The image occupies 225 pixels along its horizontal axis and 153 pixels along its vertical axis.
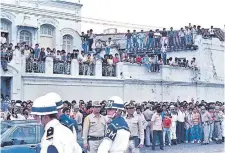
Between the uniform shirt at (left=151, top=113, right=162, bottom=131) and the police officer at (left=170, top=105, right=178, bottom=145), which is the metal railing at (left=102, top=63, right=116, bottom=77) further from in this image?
the uniform shirt at (left=151, top=113, right=162, bottom=131)

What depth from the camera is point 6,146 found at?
37.4 ft

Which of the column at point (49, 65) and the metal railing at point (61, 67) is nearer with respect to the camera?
the column at point (49, 65)

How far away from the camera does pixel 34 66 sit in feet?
77.8

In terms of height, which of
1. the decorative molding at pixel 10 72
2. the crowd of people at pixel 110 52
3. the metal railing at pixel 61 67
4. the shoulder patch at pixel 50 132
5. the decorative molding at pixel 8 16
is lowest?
the shoulder patch at pixel 50 132

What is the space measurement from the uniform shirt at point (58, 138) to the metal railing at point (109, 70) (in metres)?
21.7

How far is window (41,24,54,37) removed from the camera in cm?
3192

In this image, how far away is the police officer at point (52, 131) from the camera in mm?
5402

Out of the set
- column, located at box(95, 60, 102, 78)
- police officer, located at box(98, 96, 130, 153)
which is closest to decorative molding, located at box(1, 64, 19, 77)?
column, located at box(95, 60, 102, 78)

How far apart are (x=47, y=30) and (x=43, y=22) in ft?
3.05

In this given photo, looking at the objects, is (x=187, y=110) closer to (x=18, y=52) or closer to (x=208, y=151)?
(x=208, y=151)

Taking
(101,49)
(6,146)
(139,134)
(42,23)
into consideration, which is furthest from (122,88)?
(6,146)

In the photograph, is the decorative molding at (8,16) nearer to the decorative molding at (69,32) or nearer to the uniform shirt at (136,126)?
the decorative molding at (69,32)

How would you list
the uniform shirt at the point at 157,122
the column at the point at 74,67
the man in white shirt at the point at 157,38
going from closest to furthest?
the uniform shirt at the point at 157,122 < the column at the point at 74,67 < the man in white shirt at the point at 157,38

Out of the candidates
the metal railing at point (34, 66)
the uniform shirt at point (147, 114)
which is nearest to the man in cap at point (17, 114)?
the uniform shirt at point (147, 114)
